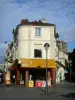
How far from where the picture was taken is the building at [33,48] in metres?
55.6

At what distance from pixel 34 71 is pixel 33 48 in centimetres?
420

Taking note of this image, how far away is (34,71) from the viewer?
57.6 metres

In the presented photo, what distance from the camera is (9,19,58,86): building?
5562 cm

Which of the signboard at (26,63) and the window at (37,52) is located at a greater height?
the window at (37,52)

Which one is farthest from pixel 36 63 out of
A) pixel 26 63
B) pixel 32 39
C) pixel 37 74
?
pixel 32 39

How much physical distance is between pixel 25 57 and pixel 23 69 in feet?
8.04

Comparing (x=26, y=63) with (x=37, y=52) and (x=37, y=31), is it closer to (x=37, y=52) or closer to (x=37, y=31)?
(x=37, y=52)

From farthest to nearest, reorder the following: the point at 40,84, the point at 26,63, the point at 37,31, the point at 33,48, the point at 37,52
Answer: the point at 37,31 < the point at 33,48 < the point at 37,52 < the point at 26,63 < the point at 40,84

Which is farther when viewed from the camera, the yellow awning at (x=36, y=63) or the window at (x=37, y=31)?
the window at (x=37, y=31)

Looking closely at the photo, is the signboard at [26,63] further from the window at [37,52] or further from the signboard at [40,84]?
the signboard at [40,84]

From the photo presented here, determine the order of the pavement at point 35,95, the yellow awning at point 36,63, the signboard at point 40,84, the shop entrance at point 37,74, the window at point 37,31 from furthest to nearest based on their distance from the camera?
the shop entrance at point 37,74 < the window at point 37,31 < the yellow awning at point 36,63 < the signboard at point 40,84 < the pavement at point 35,95

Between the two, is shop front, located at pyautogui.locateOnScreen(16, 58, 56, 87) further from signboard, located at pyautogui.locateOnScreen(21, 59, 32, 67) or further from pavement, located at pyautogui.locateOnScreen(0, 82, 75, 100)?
pavement, located at pyautogui.locateOnScreen(0, 82, 75, 100)

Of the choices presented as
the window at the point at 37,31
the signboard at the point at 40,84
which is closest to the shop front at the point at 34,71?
the signboard at the point at 40,84

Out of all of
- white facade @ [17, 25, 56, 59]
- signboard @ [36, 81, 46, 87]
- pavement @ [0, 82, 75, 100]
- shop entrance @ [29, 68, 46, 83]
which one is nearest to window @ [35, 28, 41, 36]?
white facade @ [17, 25, 56, 59]
